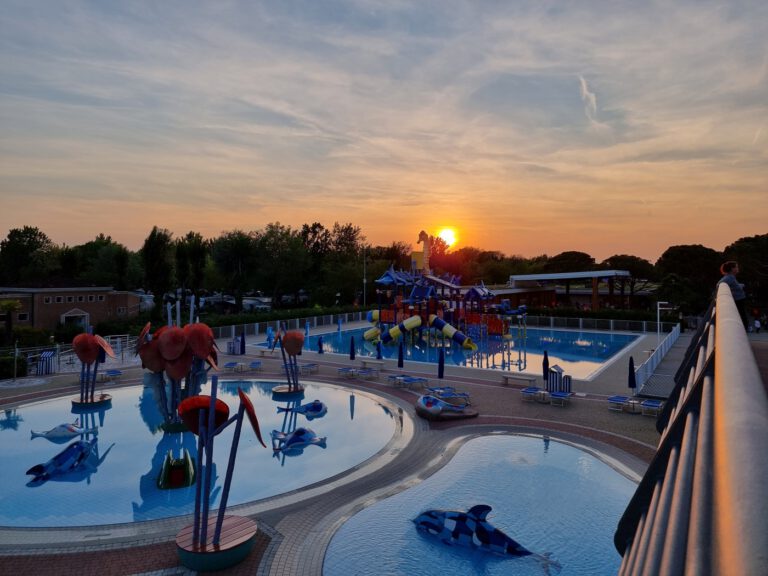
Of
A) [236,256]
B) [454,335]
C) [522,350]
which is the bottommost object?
[522,350]

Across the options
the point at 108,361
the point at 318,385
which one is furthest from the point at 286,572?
the point at 108,361

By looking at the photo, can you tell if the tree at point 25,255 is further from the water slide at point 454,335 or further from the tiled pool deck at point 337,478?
the water slide at point 454,335

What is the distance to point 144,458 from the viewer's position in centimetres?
1602

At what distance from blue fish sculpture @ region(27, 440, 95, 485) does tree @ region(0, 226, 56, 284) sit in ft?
215

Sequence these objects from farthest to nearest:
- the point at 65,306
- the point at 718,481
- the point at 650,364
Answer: the point at 65,306
the point at 650,364
the point at 718,481

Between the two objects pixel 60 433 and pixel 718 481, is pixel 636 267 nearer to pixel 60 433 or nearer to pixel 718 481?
pixel 60 433

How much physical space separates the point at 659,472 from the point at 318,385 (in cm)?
2282

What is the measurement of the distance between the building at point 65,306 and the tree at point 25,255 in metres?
33.4

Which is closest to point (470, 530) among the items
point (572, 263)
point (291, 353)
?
point (291, 353)

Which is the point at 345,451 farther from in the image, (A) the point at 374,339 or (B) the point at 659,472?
(A) the point at 374,339

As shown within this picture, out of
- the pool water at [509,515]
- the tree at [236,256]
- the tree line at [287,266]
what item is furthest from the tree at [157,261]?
the pool water at [509,515]

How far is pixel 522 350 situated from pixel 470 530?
25.4 m

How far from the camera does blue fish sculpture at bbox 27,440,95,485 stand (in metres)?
14.3

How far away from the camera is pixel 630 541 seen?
268 cm
